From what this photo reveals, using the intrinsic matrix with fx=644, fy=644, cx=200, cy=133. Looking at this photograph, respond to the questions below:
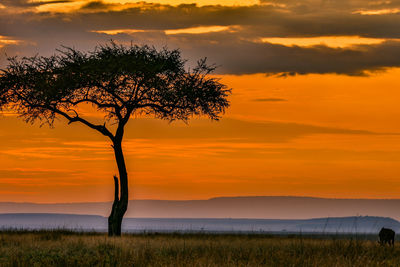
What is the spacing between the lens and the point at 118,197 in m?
38.2

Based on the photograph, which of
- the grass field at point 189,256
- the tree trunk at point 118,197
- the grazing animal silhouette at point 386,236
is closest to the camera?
the grass field at point 189,256

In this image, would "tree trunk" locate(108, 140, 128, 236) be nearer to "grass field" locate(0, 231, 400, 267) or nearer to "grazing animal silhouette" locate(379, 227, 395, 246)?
"grass field" locate(0, 231, 400, 267)

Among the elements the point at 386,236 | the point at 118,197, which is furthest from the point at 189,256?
the point at 118,197

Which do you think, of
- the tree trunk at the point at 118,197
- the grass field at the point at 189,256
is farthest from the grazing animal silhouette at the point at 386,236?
the tree trunk at the point at 118,197

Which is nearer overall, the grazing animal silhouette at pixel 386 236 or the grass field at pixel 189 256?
the grass field at pixel 189 256

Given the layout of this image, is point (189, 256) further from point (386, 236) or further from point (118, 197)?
point (118, 197)

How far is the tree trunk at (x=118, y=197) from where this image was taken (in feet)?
123

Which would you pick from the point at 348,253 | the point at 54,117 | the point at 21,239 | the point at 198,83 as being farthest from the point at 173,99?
the point at 348,253

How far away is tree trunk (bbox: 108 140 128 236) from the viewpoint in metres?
37.6

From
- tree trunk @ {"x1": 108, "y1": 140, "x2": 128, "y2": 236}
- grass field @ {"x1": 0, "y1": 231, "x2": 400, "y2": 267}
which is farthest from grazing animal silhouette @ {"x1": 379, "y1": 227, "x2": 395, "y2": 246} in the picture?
tree trunk @ {"x1": 108, "y1": 140, "x2": 128, "y2": 236}

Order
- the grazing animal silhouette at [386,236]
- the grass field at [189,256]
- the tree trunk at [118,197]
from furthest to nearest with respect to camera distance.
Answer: the tree trunk at [118,197]
the grazing animal silhouette at [386,236]
the grass field at [189,256]

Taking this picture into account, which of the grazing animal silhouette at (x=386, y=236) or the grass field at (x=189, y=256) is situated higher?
the grazing animal silhouette at (x=386, y=236)

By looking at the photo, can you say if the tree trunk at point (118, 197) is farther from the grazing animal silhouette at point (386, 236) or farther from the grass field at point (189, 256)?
the grazing animal silhouette at point (386, 236)

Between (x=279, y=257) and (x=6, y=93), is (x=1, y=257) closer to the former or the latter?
(x=279, y=257)
